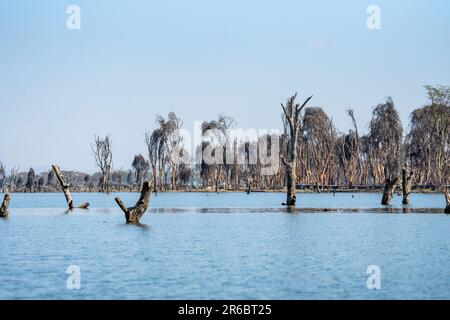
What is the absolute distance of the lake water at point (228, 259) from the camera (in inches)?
722

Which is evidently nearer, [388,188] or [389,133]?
[388,188]

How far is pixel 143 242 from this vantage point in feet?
98.6

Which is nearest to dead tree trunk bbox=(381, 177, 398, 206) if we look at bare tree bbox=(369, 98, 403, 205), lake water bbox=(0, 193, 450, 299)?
lake water bbox=(0, 193, 450, 299)

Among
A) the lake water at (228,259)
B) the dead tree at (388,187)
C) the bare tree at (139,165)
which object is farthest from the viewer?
the bare tree at (139,165)

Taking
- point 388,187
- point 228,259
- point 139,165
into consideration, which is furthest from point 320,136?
point 228,259

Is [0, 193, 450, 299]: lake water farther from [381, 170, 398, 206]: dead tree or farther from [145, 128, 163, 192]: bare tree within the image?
[145, 128, 163, 192]: bare tree

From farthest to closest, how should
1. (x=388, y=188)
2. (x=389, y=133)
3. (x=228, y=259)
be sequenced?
(x=389, y=133), (x=388, y=188), (x=228, y=259)

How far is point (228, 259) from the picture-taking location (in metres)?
24.4

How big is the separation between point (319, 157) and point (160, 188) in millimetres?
37274

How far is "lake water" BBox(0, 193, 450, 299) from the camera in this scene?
18.3 metres

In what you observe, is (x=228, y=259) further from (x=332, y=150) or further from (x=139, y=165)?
(x=139, y=165)

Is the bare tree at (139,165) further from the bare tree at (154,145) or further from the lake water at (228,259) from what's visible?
the lake water at (228,259)

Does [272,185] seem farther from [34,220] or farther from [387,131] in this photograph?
[34,220]

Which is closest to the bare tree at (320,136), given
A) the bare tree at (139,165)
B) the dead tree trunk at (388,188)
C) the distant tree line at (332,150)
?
the distant tree line at (332,150)
